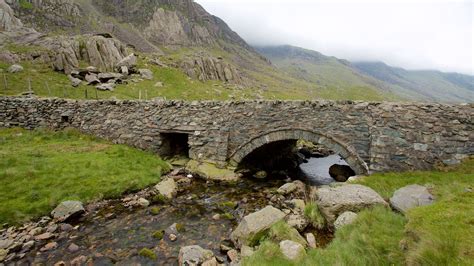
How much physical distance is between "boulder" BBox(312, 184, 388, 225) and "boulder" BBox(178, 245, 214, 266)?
13.5 feet

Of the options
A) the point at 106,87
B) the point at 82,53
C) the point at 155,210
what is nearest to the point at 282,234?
the point at 155,210

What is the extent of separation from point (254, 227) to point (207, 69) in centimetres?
6174

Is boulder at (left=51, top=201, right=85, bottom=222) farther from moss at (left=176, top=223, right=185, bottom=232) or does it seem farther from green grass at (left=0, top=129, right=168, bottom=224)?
moss at (left=176, top=223, right=185, bottom=232)

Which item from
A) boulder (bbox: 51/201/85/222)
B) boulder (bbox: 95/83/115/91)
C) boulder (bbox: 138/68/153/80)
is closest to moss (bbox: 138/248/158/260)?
boulder (bbox: 51/201/85/222)

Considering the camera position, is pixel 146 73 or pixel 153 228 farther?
pixel 146 73

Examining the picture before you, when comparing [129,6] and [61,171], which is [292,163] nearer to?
[61,171]

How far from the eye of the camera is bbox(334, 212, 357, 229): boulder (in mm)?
8119

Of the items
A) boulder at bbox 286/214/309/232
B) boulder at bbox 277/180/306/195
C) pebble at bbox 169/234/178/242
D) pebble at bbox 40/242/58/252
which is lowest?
pebble at bbox 40/242/58/252

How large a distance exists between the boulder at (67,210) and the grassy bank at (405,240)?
750 centimetres

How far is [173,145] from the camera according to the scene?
67.9 ft

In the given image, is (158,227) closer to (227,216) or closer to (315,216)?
(227,216)

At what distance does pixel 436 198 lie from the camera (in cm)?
769

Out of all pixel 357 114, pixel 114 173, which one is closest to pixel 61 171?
pixel 114 173

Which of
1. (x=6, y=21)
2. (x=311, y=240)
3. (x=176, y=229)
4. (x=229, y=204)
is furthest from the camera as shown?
(x=6, y=21)
